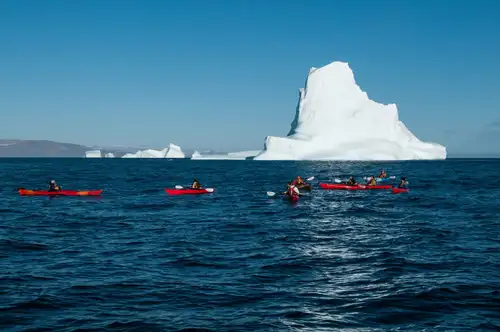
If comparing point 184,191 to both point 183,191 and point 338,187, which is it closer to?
point 183,191

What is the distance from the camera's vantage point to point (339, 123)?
111438 millimetres

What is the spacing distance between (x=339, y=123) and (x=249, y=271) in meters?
101

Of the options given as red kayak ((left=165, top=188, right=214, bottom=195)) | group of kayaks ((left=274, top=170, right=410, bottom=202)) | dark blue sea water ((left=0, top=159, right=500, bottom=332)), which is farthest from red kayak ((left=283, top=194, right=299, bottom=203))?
red kayak ((left=165, top=188, right=214, bottom=195))

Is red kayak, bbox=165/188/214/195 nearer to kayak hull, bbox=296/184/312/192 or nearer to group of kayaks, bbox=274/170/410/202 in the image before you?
group of kayaks, bbox=274/170/410/202

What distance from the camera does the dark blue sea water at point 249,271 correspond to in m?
9.34

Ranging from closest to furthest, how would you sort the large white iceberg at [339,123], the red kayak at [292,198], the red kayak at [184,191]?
1. the red kayak at [292,198]
2. the red kayak at [184,191]
3. the large white iceberg at [339,123]

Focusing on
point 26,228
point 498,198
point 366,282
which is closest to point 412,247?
point 366,282

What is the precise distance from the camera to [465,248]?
1595 centimetres

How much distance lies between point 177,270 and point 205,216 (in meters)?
11.9

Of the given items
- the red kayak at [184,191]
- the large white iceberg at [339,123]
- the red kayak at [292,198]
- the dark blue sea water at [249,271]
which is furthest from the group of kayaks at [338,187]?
the large white iceberg at [339,123]

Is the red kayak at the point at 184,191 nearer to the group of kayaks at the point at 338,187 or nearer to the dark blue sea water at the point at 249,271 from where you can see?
the group of kayaks at the point at 338,187

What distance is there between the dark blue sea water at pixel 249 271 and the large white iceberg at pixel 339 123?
285ft

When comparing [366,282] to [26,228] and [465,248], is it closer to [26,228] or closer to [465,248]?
[465,248]

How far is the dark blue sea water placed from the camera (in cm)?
934
